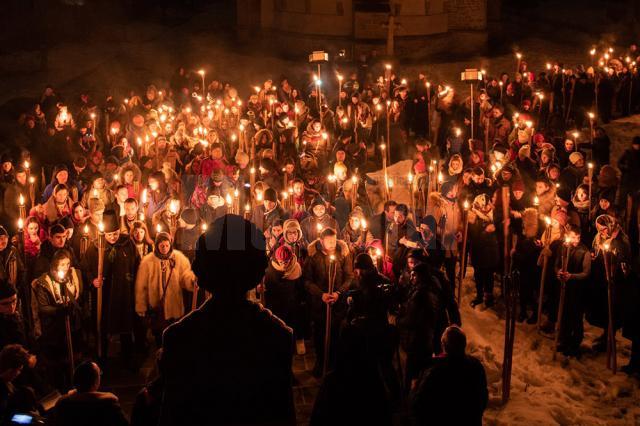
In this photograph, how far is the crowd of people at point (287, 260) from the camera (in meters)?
2.26

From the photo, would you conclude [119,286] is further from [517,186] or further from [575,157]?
[575,157]

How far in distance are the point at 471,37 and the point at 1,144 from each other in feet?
76.5

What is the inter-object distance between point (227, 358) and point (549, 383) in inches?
240

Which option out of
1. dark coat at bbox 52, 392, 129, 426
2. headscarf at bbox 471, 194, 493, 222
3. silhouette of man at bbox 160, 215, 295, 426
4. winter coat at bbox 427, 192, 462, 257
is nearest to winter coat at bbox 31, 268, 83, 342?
dark coat at bbox 52, 392, 129, 426

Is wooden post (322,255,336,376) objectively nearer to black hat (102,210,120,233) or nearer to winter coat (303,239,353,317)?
winter coat (303,239,353,317)

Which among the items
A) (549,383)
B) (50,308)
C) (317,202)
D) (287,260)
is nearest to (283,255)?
(287,260)

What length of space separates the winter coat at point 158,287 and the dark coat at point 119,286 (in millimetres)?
212

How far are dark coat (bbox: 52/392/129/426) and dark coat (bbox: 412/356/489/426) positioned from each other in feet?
6.76

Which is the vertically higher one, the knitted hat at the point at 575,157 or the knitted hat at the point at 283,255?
the knitted hat at the point at 575,157

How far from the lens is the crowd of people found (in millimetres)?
2258

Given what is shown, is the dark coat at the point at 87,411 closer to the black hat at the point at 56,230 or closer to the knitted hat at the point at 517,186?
the black hat at the point at 56,230

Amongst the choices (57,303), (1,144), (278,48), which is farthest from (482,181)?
(278,48)

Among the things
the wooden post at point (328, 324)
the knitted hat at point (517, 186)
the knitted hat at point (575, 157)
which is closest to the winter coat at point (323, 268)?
the wooden post at point (328, 324)

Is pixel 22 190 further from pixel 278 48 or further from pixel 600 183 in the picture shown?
pixel 278 48
